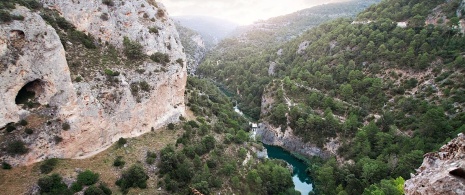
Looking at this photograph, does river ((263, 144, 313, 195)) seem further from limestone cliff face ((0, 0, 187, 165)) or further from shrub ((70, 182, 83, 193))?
shrub ((70, 182, 83, 193))

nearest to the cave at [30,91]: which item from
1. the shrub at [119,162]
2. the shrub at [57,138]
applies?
the shrub at [57,138]

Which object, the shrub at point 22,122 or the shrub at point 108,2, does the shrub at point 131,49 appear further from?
the shrub at point 22,122

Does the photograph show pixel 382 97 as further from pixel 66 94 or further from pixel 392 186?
pixel 66 94

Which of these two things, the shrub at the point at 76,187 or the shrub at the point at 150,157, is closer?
the shrub at the point at 76,187

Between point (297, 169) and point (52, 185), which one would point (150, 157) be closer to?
point (52, 185)

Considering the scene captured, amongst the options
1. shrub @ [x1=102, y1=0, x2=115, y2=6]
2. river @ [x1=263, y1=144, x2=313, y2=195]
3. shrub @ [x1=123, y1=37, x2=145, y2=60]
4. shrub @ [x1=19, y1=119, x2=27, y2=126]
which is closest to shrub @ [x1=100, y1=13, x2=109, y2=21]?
shrub @ [x1=102, y1=0, x2=115, y2=6]

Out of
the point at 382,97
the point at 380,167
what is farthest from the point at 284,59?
the point at 380,167

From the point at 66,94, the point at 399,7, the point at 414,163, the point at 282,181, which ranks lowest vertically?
the point at 282,181
